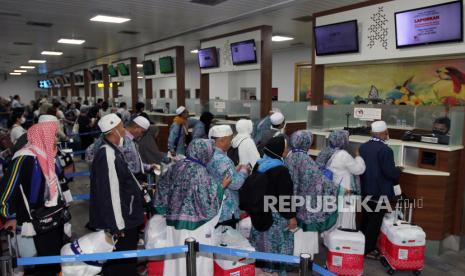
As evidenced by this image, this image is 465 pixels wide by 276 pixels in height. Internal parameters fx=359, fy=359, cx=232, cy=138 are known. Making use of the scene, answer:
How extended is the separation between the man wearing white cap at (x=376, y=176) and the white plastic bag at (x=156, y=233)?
2.19 meters

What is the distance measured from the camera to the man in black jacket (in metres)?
2.53

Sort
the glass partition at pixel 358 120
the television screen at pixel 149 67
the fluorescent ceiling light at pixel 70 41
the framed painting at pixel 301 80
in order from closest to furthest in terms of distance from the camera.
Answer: the glass partition at pixel 358 120 < the fluorescent ceiling light at pixel 70 41 < the television screen at pixel 149 67 < the framed painting at pixel 301 80

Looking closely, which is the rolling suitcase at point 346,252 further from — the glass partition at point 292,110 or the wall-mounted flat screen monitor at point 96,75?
the wall-mounted flat screen monitor at point 96,75

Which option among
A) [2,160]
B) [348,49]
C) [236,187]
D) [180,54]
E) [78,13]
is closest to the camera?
[236,187]

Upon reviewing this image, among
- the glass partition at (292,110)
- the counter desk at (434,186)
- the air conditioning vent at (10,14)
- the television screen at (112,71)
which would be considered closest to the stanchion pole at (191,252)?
the counter desk at (434,186)

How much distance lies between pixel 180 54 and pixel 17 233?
25.9 feet

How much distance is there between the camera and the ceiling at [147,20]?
615 cm

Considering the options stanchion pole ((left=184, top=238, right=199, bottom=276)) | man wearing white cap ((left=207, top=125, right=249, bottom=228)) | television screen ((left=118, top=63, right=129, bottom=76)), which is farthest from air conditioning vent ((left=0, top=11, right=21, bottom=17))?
stanchion pole ((left=184, top=238, right=199, bottom=276))

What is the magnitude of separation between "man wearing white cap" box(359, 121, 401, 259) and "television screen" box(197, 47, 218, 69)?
5.18 meters

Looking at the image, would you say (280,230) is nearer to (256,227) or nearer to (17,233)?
(256,227)

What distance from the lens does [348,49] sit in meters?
5.19

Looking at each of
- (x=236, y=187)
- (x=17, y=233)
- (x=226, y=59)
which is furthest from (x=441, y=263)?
(x=226, y=59)

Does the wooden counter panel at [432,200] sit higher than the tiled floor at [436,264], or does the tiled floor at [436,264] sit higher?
the wooden counter panel at [432,200]

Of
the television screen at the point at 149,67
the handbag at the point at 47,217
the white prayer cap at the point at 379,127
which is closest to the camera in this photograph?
the handbag at the point at 47,217
